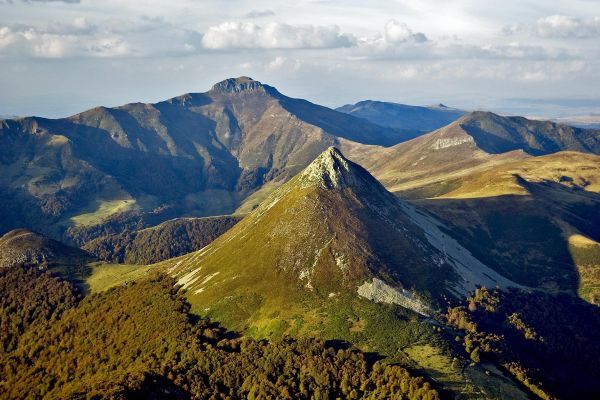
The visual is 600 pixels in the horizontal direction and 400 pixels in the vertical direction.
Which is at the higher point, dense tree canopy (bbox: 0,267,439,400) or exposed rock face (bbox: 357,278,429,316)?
exposed rock face (bbox: 357,278,429,316)

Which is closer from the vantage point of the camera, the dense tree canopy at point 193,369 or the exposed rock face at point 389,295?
the dense tree canopy at point 193,369

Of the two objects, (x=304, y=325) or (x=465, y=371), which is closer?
(x=465, y=371)

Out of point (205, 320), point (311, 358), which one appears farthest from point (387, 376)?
point (205, 320)

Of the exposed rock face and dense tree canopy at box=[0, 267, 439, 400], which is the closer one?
dense tree canopy at box=[0, 267, 439, 400]

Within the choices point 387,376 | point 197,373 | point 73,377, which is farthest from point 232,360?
point 73,377

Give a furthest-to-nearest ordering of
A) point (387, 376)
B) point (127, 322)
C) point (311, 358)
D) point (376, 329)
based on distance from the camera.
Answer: point (127, 322) → point (376, 329) → point (311, 358) → point (387, 376)

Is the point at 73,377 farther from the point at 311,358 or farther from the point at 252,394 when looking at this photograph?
the point at 311,358

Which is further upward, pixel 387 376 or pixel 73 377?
pixel 387 376

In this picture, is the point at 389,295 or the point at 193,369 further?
the point at 389,295

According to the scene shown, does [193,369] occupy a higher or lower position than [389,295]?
lower

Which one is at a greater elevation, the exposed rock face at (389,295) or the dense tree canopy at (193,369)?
the exposed rock face at (389,295)

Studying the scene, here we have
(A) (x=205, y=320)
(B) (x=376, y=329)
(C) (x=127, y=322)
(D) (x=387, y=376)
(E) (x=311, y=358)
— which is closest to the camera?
(D) (x=387, y=376)
